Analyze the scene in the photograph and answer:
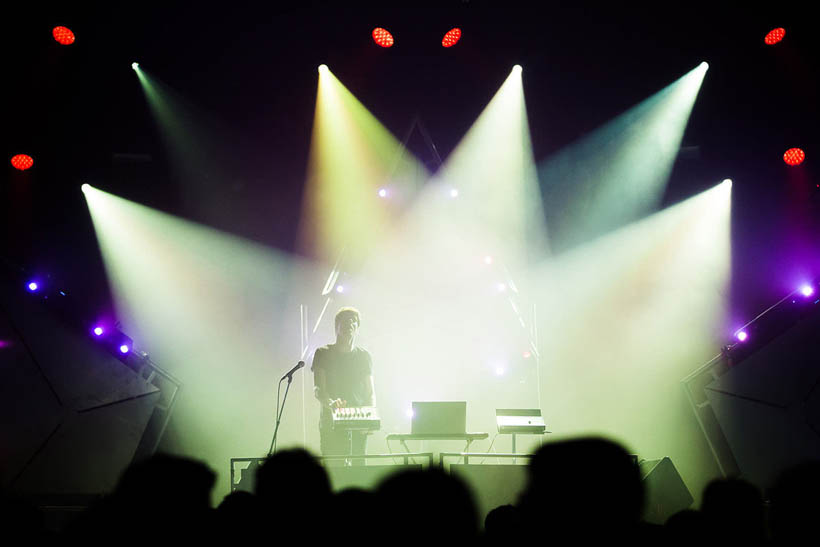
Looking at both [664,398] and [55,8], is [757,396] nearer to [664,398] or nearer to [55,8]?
[664,398]

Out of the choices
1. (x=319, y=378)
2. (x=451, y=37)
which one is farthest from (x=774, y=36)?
(x=319, y=378)

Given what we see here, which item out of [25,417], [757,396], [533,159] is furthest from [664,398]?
[25,417]

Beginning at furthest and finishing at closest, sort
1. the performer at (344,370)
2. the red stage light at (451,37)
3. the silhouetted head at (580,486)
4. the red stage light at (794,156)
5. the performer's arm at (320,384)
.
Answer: the red stage light at (794,156) < the red stage light at (451,37) < the performer at (344,370) < the performer's arm at (320,384) < the silhouetted head at (580,486)

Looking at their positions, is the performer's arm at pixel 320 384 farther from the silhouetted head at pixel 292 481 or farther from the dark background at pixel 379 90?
the silhouetted head at pixel 292 481

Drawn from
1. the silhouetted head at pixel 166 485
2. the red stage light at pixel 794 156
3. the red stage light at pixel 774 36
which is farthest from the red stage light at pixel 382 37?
the silhouetted head at pixel 166 485

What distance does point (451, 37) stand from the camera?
6.55 metres

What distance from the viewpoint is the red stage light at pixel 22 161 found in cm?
651

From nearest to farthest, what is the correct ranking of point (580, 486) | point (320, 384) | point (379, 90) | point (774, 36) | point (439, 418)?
point (580, 486)
point (439, 418)
point (320, 384)
point (774, 36)
point (379, 90)

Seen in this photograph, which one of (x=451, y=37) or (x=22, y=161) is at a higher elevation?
(x=451, y=37)

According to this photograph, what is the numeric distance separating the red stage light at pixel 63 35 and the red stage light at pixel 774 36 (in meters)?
6.29

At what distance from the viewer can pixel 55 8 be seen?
5875 millimetres

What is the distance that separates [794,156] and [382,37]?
4223 millimetres

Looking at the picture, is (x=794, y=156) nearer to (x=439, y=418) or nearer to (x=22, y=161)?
(x=439, y=418)

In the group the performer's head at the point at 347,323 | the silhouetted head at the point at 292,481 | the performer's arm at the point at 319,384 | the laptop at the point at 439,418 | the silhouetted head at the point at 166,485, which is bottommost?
the silhouetted head at the point at 166,485
